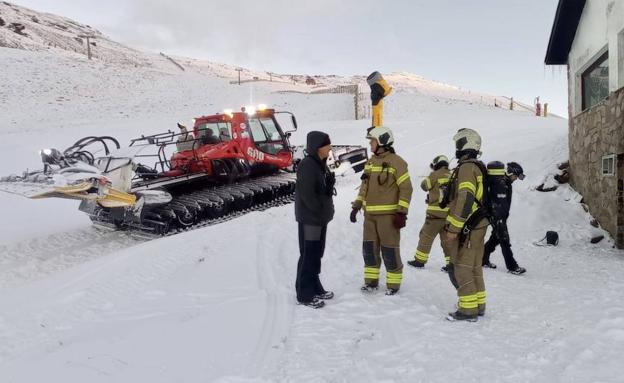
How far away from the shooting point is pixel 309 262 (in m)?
4.64

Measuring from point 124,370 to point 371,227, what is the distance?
2.69m

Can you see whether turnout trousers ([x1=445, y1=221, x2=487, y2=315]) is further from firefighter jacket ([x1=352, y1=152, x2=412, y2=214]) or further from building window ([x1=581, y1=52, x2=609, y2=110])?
building window ([x1=581, y1=52, x2=609, y2=110])

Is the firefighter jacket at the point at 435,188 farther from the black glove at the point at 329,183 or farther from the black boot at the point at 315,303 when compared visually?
the black boot at the point at 315,303

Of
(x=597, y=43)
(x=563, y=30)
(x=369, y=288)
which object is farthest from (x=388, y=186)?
(x=563, y=30)

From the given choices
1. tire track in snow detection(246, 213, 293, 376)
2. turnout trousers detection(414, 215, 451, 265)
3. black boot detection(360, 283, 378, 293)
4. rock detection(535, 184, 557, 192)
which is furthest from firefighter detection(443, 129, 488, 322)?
rock detection(535, 184, 557, 192)

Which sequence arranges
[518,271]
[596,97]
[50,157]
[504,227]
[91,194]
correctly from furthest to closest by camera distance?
[596,97] < [50,157] < [91,194] < [504,227] < [518,271]

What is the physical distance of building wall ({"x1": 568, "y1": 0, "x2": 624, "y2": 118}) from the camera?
7328 mm

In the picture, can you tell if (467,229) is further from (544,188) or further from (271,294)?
(544,188)

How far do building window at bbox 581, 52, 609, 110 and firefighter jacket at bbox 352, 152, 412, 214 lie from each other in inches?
221

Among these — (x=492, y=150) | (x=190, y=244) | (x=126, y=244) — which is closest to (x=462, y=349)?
(x=190, y=244)

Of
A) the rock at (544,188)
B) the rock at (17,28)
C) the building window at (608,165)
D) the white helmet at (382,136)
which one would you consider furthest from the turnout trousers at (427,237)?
the rock at (17,28)

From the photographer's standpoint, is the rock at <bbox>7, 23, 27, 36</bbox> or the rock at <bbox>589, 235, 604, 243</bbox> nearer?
the rock at <bbox>589, 235, 604, 243</bbox>

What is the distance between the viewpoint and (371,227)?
193 inches

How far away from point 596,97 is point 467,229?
21.3 feet
